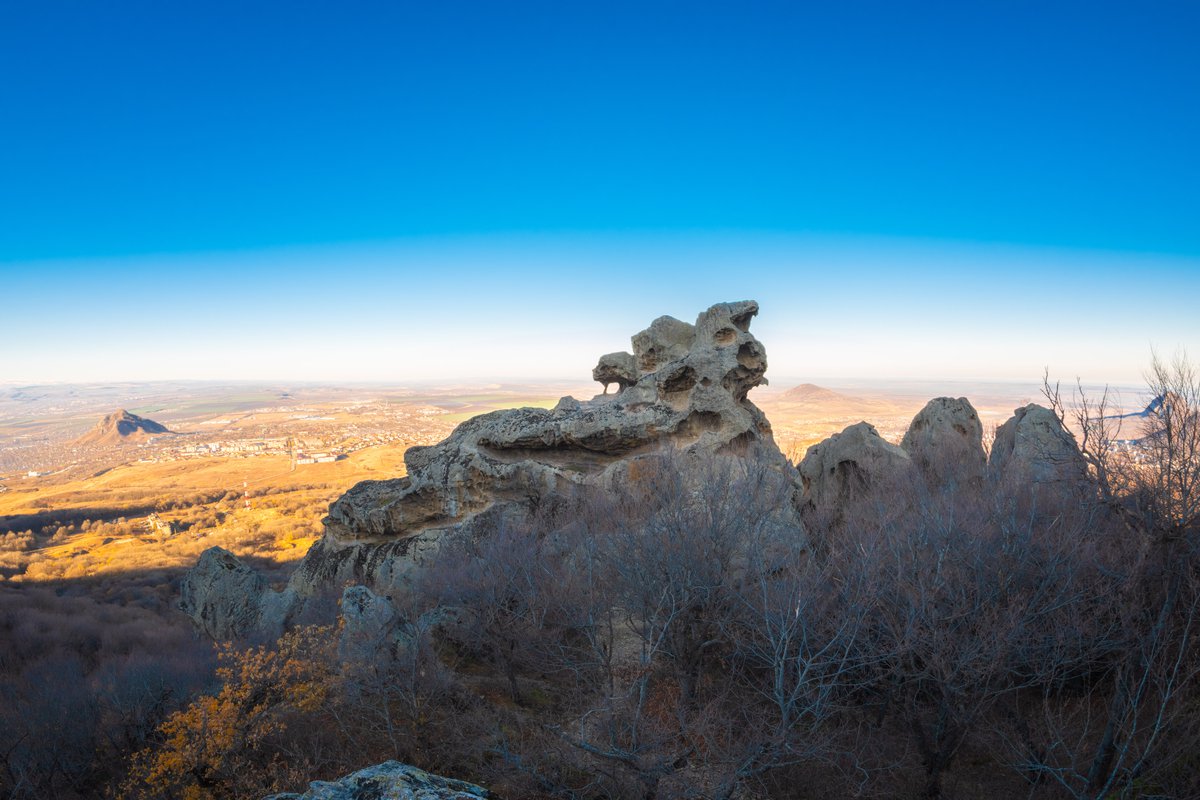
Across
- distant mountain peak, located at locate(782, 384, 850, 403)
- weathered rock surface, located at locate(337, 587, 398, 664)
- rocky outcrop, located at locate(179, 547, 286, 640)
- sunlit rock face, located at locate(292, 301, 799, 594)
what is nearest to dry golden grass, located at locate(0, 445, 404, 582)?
rocky outcrop, located at locate(179, 547, 286, 640)

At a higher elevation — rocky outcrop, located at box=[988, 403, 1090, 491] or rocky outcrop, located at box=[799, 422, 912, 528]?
rocky outcrop, located at box=[988, 403, 1090, 491]

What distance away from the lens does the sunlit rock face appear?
22.3 m

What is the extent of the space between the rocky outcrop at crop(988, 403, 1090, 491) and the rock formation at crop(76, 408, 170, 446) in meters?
220

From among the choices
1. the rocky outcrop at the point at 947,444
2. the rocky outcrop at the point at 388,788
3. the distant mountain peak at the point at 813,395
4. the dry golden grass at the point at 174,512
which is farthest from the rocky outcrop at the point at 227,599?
Result: the distant mountain peak at the point at 813,395

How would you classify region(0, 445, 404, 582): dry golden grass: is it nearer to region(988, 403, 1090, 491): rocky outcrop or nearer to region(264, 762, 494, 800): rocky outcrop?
region(264, 762, 494, 800): rocky outcrop

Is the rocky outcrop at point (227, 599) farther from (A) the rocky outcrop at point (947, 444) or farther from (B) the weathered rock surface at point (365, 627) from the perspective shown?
(A) the rocky outcrop at point (947, 444)

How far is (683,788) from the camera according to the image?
31.9ft

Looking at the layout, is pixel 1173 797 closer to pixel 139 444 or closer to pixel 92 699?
pixel 92 699

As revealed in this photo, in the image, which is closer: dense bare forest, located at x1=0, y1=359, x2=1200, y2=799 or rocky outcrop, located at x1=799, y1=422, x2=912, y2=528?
dense bare forest, located at x1=0, y1=359, x2=1200, y2=799

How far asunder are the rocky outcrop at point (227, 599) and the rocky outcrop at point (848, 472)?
20093mm

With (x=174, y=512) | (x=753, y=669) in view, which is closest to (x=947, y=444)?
(x=753, y=669)

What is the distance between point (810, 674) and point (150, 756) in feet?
47.1

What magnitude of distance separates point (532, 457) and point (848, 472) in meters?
12.2

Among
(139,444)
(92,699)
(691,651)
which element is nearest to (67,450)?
(139,444)
